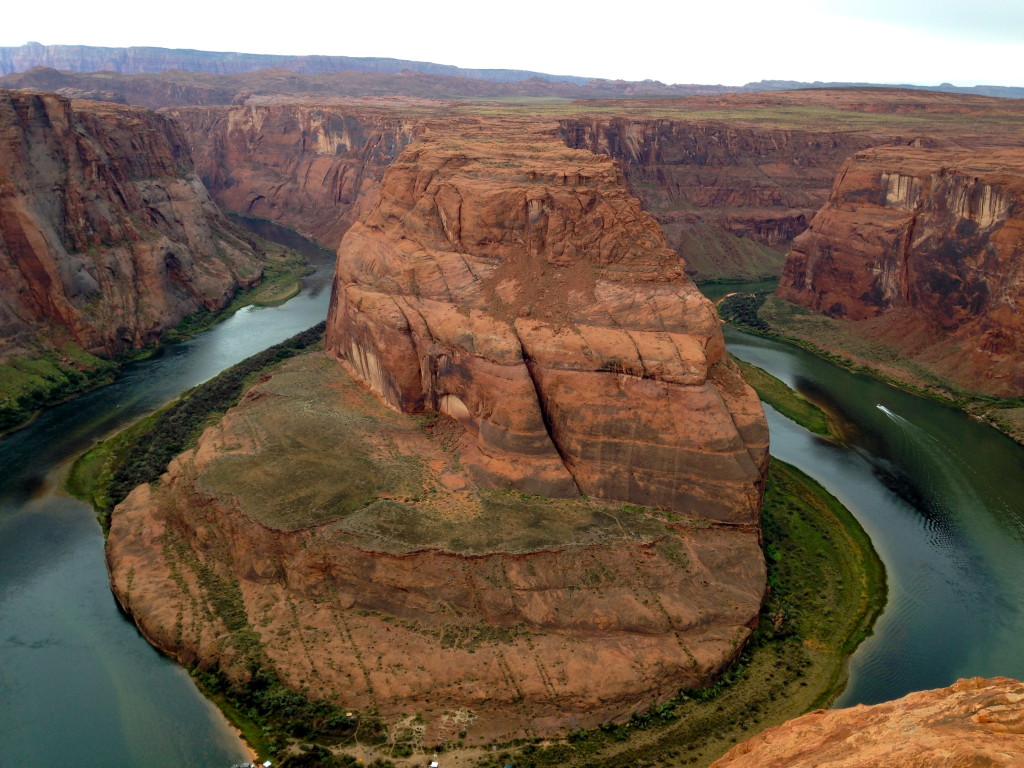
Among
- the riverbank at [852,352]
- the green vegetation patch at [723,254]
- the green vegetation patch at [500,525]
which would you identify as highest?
the green vegetation patch at [723,254]

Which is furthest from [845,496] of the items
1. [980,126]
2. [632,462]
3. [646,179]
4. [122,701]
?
[980,126]

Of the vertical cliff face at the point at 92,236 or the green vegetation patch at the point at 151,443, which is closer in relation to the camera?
the green vegetation patch at the point at 151,443

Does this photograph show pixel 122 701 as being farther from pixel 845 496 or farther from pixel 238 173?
pixel 238 173

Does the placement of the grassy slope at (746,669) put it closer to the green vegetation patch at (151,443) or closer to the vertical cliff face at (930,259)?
the green vegetation patch at (151,443)

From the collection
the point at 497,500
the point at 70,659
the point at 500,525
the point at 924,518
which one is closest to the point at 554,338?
the point at 497,500

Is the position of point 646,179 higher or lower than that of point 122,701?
higher

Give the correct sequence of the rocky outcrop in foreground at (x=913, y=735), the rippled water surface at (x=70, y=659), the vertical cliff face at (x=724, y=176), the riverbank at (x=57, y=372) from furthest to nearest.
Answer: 1. the vertical cliff face at (x=724, y=176)
2. the riverbank at (x=57, y=372)
3. the rippled water surface at (x=70, y=659)
4. the rocky outcrop in foreground at (x=913, y=735)

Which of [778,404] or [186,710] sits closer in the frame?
[186,710]

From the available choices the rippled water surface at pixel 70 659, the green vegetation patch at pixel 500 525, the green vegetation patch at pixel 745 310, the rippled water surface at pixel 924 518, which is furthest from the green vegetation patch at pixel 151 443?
the green vegetation patch at pixel 745 310
